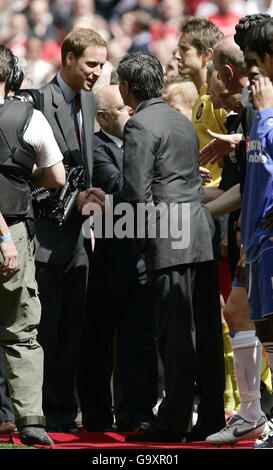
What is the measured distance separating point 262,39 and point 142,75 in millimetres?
1215

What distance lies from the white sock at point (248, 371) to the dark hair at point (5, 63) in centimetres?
193

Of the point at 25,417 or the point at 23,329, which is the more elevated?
the point at 23,329

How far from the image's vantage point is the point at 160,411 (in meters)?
5.97

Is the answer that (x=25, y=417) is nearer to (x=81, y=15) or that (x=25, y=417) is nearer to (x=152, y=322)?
(x=152, y=322)

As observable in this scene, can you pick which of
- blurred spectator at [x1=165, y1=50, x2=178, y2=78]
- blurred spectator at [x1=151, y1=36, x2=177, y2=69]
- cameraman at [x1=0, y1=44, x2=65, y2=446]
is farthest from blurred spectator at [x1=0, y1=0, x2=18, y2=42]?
cameraman at [x1=0, y1=44, x2=65, y2=446]

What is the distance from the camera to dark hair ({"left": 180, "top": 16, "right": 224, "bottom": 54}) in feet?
25.0

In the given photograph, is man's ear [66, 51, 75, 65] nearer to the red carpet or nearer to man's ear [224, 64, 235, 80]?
man's ear [224, 64, 235, 80]

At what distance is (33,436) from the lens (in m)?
5.70

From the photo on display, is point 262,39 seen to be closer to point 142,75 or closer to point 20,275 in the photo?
point 142,75

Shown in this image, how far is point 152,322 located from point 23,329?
1.18 meters

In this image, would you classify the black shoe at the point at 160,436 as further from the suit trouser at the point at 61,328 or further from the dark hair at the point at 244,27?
the dark hair at the point at 244,27

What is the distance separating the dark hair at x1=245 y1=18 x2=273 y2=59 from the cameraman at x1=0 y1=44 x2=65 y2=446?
135 centimetres
